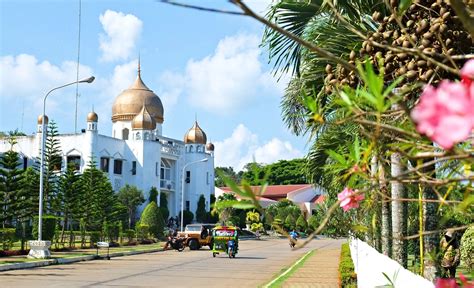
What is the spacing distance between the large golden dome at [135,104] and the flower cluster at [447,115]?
5802cm

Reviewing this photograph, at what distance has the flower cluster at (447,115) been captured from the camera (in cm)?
106

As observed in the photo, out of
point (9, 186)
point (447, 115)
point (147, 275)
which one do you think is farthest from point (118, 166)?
point (447, 115)

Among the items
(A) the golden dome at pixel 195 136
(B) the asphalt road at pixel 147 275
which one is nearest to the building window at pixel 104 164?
(A) the golden dome at pixel 195 136

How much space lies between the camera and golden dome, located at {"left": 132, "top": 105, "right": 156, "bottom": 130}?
54.0m

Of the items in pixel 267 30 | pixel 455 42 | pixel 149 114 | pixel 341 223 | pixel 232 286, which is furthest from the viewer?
pixel 149 114

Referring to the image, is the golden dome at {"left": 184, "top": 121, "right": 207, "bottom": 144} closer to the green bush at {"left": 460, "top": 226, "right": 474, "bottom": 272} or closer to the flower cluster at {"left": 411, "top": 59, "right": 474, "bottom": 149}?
the green bush at {"left": 460, "top": 226, "right": 474, "bottom": 272}

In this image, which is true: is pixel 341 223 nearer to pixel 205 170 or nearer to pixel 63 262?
pixel 63 262

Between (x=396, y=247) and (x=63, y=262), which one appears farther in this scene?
(x=63, y=262)

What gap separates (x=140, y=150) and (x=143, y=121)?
247cm

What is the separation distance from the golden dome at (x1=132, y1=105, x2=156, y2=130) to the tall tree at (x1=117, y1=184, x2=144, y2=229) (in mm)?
6197

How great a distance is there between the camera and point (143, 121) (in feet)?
177

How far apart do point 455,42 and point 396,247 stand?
4.60 meters

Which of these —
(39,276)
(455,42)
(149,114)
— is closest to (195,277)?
(39,276)

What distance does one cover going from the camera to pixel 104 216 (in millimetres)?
35906
